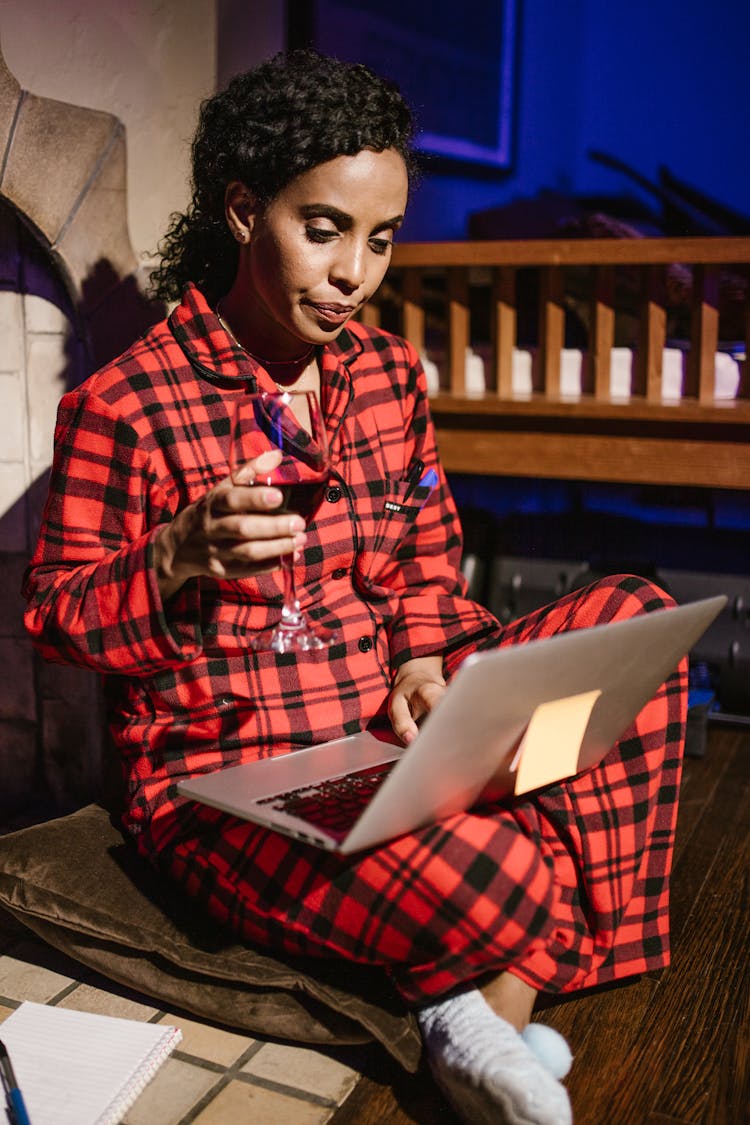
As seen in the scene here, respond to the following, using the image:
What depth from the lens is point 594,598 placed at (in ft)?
4.79

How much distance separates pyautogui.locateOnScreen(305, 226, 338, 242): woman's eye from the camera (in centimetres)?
138

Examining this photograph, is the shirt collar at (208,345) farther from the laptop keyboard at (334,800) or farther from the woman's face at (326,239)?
the laptop keyboard at (334,800)

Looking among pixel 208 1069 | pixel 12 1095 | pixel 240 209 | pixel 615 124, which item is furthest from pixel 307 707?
pixel 615 124

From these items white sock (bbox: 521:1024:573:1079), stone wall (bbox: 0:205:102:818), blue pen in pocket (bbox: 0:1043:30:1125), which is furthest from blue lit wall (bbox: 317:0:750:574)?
blue pen in pocket (bbox: 0:1043:30:1125)

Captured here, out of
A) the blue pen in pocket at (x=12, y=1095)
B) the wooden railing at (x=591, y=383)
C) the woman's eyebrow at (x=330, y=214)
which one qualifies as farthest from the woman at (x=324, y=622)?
the wooden railing at (x=591, y=383)

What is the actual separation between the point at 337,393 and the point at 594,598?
1.51ft

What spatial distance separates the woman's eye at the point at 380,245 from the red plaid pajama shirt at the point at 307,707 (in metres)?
0.20

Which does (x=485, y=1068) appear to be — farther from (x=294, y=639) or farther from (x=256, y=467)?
(x=256, y=467)

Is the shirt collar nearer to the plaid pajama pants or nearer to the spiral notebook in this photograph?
the plaid pajama pants

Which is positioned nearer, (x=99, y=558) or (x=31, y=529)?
(x=99, y=558)

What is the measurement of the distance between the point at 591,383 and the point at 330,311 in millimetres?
1124

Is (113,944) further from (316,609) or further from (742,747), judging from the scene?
(742,747)

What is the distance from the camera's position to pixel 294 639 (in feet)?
4.01

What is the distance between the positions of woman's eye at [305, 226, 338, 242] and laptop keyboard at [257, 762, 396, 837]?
0.66 metres
